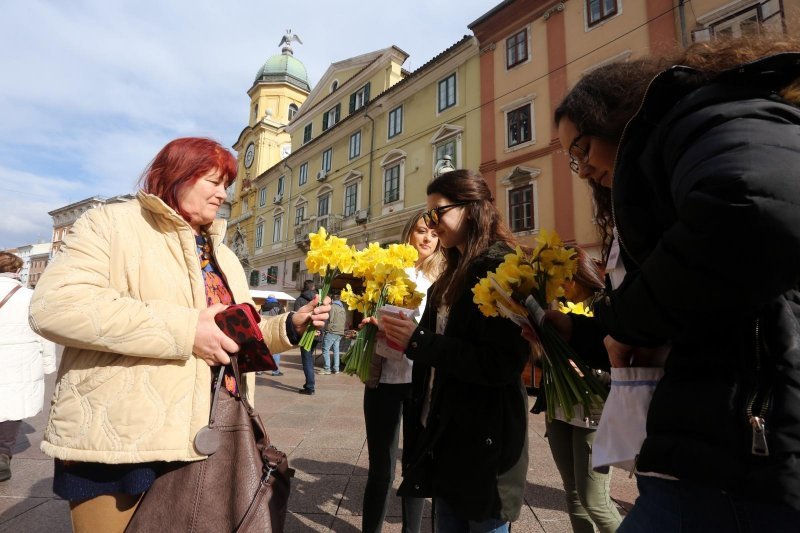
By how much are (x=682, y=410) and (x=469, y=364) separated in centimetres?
83

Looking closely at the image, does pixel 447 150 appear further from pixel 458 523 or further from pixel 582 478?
pixel 458 523

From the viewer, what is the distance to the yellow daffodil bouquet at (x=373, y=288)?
213 cm

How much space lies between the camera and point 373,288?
214 cm

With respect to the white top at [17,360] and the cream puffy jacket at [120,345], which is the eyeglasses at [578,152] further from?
the white top at [17,360]

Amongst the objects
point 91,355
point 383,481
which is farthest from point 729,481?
point 383,481

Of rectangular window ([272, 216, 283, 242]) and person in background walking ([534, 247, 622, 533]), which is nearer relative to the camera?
person in background walking ([534, 247, 622, 533])

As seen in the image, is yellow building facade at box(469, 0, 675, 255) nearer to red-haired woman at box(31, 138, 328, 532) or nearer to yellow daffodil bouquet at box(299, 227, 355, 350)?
yellow daffodil bouquet at box(299, 227, 355, 350)

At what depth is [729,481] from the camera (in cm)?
72

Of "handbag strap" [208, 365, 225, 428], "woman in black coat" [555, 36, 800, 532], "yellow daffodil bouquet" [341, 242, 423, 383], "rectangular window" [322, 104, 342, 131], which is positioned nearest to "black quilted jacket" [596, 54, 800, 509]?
"woman in black coat" [555, 36, 800, 532]

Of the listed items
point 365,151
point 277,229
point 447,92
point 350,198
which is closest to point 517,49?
point 447,92

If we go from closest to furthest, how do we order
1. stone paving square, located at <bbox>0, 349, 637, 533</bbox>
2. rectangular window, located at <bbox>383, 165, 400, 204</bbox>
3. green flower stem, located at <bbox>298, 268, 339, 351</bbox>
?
green flower stem, located at <bbox>298, 268, 339, 351</bbox>, stone paving square, located at <bbox>0, 349, 637, 533</bbox>, rectangular window, located at <bbox>383, 165, 400, 204</bbox>

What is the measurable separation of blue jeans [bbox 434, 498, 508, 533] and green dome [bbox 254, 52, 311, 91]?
116 ft

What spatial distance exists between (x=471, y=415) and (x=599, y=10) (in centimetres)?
1497

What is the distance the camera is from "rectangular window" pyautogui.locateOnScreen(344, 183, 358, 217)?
2122 cm
